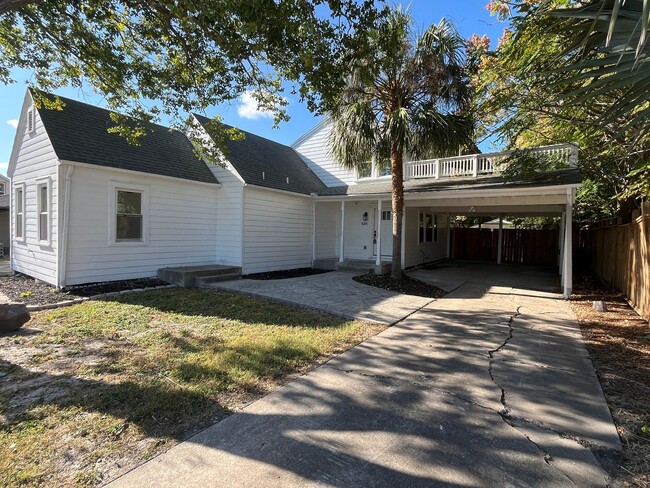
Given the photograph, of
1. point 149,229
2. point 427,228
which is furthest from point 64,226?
point 427,228

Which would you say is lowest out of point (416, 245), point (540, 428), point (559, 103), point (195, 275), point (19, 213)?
point (540, 428)

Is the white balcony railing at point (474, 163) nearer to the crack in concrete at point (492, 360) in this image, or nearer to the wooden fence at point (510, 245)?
the crack in concrete at point (492, 360)

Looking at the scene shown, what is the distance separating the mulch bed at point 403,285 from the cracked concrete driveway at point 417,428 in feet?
13.8

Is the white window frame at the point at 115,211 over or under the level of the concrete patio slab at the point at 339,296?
over

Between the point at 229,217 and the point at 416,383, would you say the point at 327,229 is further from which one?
the point at 416,383

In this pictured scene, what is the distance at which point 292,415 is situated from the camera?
3.08 m

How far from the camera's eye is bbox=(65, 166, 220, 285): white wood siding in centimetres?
814

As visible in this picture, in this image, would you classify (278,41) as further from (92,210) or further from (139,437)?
(92,210)

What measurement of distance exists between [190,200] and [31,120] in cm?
431

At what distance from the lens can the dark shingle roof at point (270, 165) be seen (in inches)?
453

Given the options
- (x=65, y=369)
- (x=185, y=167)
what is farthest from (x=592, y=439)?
(x=185, y=167)

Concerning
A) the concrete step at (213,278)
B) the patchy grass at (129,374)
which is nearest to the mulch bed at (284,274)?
the concrete step at (213,278)

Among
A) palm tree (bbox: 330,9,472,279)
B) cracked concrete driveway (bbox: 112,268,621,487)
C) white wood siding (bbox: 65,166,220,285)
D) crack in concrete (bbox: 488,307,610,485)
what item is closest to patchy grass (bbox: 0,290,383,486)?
cracked concrete driveway (bbox: 112,268,621,487)

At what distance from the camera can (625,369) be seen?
432 centimetres
